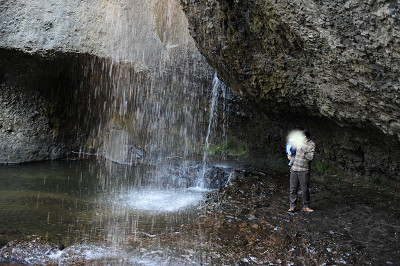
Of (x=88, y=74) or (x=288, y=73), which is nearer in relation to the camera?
(x=288, y=73)

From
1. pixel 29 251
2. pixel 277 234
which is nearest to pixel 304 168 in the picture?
pixel 277 234

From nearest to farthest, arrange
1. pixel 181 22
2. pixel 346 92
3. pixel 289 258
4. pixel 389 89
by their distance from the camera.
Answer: pixel 289 258
pixel 389 89
pixel 346 92
pixel 181 22

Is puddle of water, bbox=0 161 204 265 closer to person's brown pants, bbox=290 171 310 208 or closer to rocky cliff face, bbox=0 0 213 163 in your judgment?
person's brown pants, bbox=290 171 310 208

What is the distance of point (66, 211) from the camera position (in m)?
6.27

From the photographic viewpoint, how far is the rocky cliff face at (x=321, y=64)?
439cm

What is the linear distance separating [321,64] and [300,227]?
8.28ft

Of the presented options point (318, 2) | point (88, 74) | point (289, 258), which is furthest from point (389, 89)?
point (88, 74)

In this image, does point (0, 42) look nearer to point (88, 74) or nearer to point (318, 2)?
point (88, 74)

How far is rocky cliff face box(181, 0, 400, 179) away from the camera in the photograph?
4395mm

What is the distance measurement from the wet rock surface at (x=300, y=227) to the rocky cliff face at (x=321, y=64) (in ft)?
3.62

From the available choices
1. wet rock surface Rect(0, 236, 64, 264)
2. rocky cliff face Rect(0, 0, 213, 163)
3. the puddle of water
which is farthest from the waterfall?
wet rock surface Rect(0, 236, 64, 264)

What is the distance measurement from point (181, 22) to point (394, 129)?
747cm

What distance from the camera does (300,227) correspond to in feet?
16.6

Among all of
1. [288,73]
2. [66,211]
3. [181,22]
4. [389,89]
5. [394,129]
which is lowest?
[66,211]
